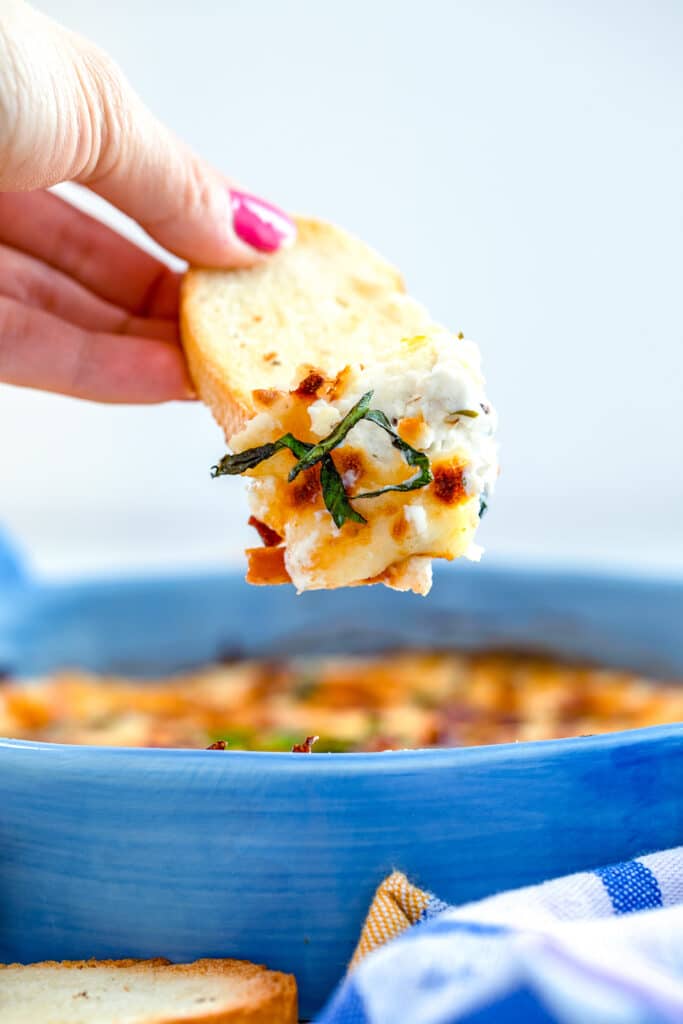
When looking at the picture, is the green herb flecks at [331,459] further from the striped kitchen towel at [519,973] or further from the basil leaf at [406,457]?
the striped kitchen towel at [519,973]

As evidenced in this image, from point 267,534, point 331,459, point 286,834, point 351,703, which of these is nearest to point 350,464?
point 331,459

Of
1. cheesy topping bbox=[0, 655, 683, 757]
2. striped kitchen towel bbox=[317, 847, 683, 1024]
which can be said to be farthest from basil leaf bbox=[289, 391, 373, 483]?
cheesy topping bbox=[0, 655, 683, 757]

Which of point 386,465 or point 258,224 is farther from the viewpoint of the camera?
point 258,224

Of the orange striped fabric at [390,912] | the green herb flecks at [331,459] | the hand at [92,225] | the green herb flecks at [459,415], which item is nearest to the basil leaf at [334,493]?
the green herb flecks at [331,459]

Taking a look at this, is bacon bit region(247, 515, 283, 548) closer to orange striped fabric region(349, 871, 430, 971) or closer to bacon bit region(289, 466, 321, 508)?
bacon bit region(289, 466, 321, 508)

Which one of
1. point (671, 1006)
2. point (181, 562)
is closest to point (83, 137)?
point (671, 1006)

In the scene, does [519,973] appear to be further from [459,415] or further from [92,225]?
[92,225]
